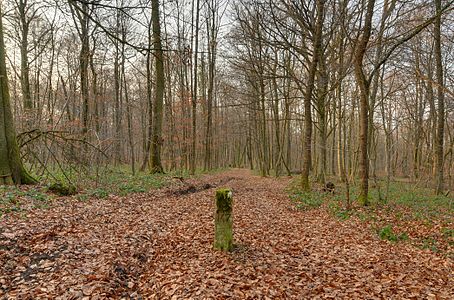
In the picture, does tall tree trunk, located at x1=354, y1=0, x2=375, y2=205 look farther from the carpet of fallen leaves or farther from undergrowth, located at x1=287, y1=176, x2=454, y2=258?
the carpet of fallen leaves

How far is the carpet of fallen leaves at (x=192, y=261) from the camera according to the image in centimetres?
438

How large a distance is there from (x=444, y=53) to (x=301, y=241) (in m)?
24.5

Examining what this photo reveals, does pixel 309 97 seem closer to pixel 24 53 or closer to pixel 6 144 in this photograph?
pixel 6 144

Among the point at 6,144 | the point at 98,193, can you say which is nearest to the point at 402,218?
the point at 98,193

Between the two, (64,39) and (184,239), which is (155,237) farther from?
(64,39)

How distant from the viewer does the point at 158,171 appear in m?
16.5

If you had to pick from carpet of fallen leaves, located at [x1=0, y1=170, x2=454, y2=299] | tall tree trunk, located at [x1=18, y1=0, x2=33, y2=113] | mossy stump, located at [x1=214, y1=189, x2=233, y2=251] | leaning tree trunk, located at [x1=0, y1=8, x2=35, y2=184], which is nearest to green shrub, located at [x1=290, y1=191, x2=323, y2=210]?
carpet of fallen leaves, located at [x1=0, y1=170, x2=454, y2=299]

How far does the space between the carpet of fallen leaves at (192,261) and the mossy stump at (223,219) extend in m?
0.20

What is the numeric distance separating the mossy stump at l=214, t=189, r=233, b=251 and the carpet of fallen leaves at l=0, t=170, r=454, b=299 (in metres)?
0.20

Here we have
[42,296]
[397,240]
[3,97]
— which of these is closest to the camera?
[42,296]

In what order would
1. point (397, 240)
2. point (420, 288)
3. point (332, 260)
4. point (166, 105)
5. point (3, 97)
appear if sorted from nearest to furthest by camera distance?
1. point (420, 288)
2. point (332, 260)
3. point (397, 240)
4. point (3, 97)
5. point (166, 105)

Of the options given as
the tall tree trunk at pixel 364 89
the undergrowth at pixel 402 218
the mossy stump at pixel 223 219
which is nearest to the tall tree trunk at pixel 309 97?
the undergrowth at pixel 402 218

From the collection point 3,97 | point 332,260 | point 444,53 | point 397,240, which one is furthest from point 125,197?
point 444,53

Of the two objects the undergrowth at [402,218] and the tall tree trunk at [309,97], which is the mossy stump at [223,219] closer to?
the undergrowth at [402,218]
